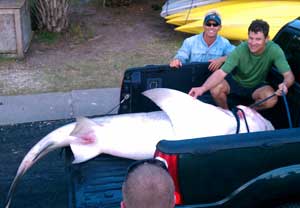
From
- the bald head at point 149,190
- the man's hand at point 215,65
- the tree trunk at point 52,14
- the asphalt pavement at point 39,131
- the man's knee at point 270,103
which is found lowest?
the asphalt pavement at point 39,131

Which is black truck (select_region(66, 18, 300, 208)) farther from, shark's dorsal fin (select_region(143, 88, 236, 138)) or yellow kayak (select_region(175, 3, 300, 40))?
yellow kayak (select_region(175, 3, 300, 40))

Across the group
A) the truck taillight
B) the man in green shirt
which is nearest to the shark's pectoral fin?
the truck taillight

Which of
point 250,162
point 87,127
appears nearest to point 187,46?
point 87,127

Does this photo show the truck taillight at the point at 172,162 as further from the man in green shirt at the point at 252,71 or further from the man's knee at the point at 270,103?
the man's knee at the point at 270,103

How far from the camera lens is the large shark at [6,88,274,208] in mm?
4105

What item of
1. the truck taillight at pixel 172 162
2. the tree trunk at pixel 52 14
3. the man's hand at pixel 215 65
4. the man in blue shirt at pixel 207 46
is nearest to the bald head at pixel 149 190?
the truck taillight at pixel 172 162

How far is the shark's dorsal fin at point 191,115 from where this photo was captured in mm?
4113

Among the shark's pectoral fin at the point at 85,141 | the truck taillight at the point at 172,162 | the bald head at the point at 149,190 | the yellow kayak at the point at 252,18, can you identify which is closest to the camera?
the bald head at the point at 149,190

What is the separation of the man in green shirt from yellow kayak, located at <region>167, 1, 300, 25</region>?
513cm

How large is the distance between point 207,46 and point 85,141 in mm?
2215

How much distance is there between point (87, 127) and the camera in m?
4.15

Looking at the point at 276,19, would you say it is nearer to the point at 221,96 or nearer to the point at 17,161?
the point at 221,96

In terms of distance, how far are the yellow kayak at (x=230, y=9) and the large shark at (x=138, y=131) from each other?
6.11m

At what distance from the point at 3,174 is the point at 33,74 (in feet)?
12.2
